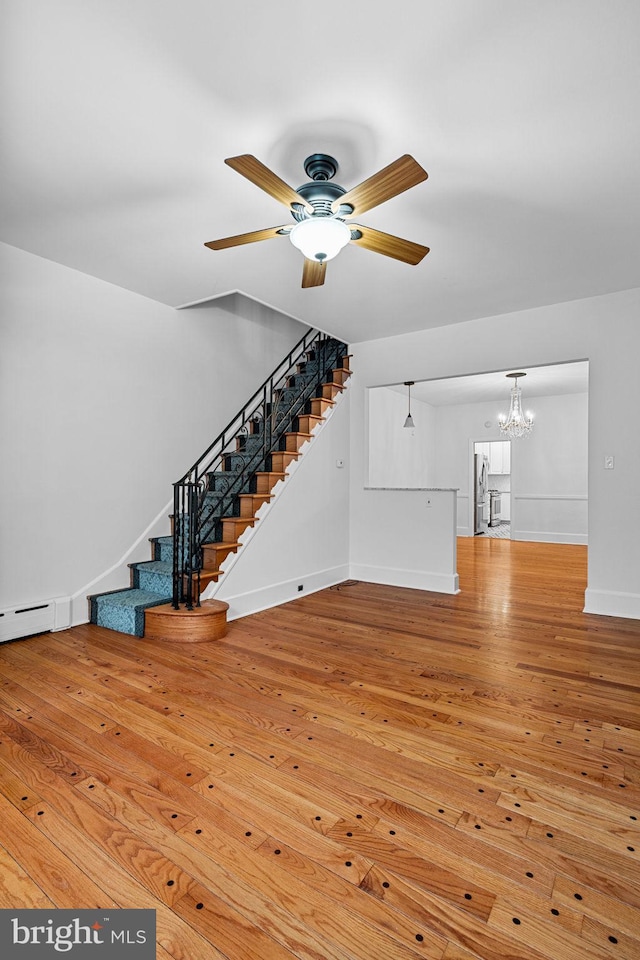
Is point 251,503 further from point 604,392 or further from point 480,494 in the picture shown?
point 480,494

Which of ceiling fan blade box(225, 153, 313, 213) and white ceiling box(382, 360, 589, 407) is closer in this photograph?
ceiling fan blade box(225, 153, 313, 213)

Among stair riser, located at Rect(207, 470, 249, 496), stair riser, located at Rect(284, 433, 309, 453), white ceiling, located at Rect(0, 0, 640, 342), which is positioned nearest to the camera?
white ceiling, located at Rect(0, 0, 640, 342)

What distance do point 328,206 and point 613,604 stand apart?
4.05 m

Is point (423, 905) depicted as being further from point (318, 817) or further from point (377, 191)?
point (377, 191)

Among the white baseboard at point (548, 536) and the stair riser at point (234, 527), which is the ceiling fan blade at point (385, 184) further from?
the white baseboard at point (548, 536)

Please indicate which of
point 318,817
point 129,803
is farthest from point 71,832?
point 318,817

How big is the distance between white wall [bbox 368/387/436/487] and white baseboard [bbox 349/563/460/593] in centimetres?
187

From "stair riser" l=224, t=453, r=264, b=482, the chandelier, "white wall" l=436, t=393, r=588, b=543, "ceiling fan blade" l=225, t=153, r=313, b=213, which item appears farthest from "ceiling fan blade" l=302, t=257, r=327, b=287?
"white wall" l=436, t=393, r=588, b=543

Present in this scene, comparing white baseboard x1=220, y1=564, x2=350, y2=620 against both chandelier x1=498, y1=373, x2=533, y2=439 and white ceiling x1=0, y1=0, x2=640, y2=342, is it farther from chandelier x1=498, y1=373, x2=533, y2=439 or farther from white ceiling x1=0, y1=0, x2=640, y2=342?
chandelier x1=498, y1=373, x2=533, y2=439

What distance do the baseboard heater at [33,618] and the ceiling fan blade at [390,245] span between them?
3.40 m

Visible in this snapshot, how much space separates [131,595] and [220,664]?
53.7 inches

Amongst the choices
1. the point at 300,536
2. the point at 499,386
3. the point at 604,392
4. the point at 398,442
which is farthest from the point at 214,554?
the point at 499,386

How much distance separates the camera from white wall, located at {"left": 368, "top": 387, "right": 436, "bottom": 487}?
8.06 m

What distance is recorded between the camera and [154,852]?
1.56 metres
